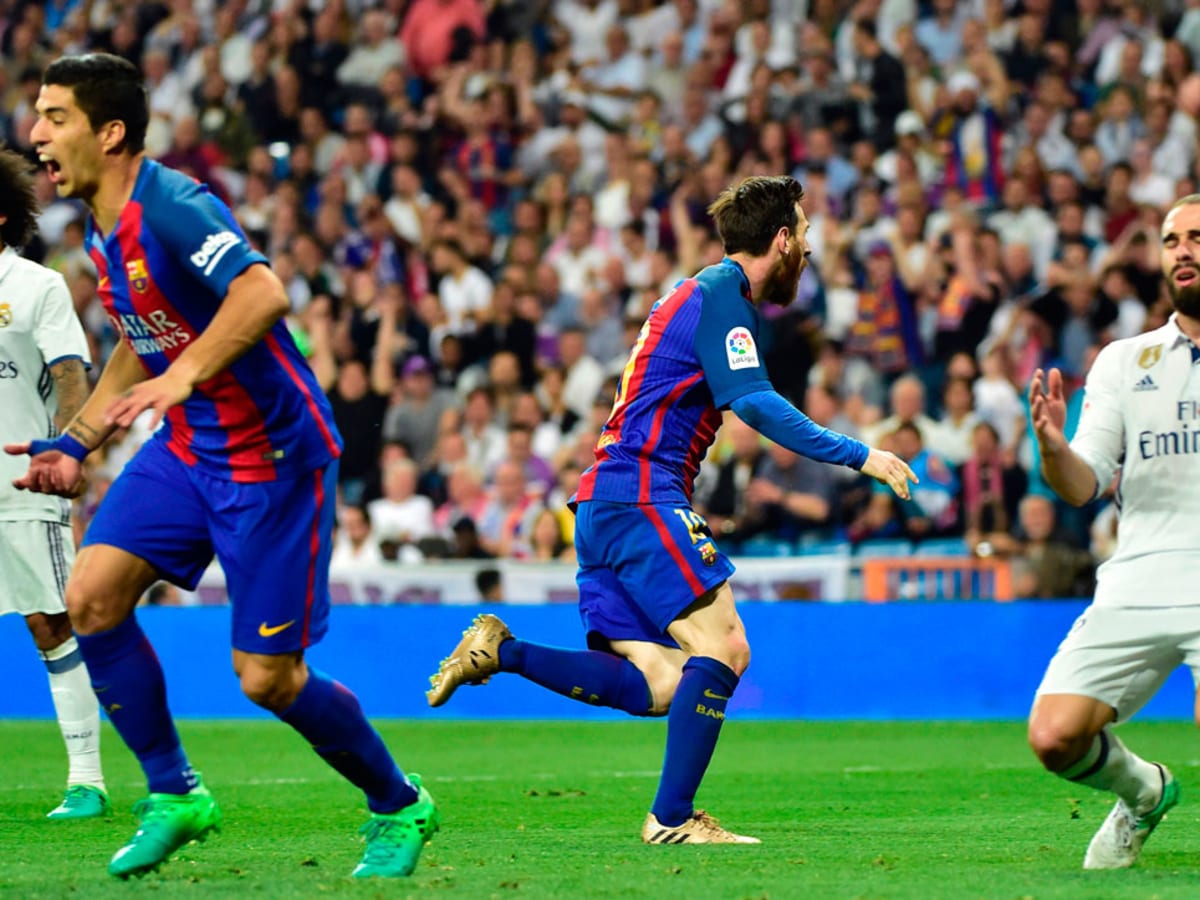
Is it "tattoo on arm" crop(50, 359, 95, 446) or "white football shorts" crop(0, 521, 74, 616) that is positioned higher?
"tattoo on arm" crop(50, 359, 95, 446)

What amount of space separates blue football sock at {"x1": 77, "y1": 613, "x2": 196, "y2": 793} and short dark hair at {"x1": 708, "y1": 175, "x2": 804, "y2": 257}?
2631 millimetres

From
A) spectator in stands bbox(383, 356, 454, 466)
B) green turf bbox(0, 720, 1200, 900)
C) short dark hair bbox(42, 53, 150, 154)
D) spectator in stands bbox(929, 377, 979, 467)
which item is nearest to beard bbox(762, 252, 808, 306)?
green turf bbox(0, 720, 1200, 900)

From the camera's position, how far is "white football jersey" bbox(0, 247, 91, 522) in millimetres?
7738

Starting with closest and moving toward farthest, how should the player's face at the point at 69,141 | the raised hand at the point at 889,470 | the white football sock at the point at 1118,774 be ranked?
the player's face at the point at 69,141
the white football sock at the point at 1118,774
the raised hand at the point at 889,470

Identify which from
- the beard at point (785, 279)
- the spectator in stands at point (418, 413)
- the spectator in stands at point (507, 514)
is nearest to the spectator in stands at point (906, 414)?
the spectator in stands at point (507, 514)

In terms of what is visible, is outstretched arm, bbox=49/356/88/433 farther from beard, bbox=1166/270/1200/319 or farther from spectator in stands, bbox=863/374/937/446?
spectator in stands, bbox=863/374/937/446

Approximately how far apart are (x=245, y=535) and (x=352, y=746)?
65 cm

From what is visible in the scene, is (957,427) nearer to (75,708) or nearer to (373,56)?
(75,708)

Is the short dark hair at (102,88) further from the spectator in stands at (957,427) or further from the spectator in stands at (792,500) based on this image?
the spectator in stands at (957,427)

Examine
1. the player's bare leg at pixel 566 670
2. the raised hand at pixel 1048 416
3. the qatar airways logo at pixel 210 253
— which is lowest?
the player's bare leg at pixel 566 670

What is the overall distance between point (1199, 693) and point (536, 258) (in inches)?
492

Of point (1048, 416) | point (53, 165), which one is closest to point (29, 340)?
point (53, 165)

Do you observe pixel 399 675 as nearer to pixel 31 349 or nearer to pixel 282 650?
pixel 31 349

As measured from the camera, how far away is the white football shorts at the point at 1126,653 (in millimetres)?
5441
